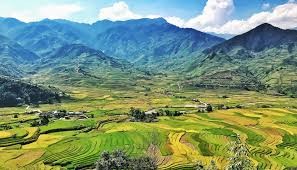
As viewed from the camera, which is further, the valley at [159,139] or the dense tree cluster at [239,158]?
the valley at [159,139]

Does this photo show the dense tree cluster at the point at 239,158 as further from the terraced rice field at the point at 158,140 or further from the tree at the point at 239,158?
the terraced rice field at the point at 158,140

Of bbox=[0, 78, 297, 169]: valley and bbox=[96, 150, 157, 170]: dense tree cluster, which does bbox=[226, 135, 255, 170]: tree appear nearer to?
bbox=[96, 150, 157, 170]: dense tree cluster

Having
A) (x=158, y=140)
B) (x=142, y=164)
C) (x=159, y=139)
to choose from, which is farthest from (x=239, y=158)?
(x=159, y=139)

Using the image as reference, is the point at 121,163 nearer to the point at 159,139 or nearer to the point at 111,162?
the point at 111,162

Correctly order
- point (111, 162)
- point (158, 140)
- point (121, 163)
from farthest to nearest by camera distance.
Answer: point (158, 140), point (121, 163), point (111, 162)

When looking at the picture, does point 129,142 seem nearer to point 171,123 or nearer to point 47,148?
point 47,148

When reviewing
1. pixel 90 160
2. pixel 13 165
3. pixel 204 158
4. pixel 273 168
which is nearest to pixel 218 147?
pixel 204 158

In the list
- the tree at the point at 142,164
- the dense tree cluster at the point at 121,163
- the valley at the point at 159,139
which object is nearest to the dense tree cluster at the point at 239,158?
the tree at the point at 142,164
